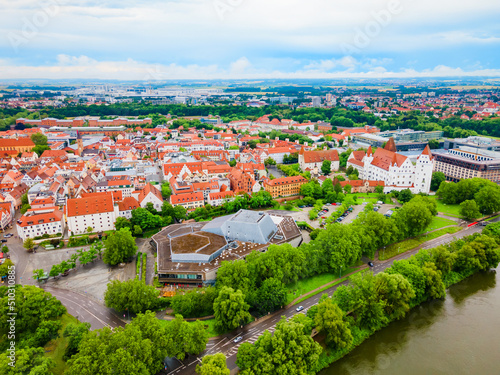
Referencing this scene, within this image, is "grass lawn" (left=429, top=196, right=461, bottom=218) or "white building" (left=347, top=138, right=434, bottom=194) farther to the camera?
"white building" (left=347, top=138, right=434, bottom=194)

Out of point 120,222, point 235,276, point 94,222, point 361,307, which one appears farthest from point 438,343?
point 94,222

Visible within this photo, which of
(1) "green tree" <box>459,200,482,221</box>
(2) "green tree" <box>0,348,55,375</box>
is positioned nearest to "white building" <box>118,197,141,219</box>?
(2) "green tree" <box>0,348,55,375</box>

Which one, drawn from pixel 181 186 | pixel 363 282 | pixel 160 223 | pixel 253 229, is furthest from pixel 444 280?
pixel 181 186

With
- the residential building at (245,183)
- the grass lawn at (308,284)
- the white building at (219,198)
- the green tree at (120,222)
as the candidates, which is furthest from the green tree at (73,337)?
the residential building at (245,183)

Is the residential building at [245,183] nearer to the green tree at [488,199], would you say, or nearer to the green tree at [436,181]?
the green tree at [436,181]

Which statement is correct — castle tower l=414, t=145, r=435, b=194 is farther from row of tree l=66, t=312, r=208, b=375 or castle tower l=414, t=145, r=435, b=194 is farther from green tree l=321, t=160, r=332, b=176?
row of tree l=66, t=312, r=208, b=375

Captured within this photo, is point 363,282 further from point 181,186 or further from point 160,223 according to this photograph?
point 181,186
